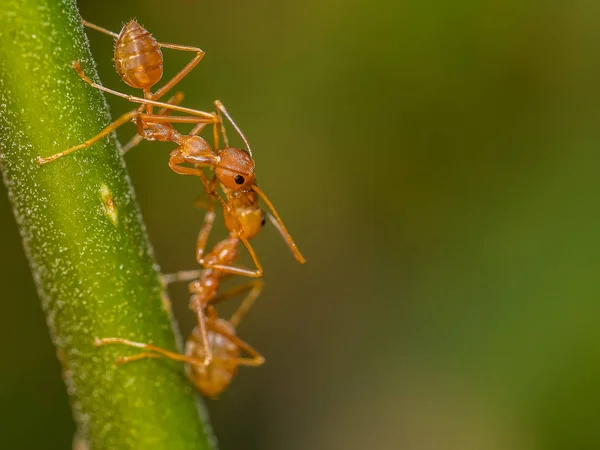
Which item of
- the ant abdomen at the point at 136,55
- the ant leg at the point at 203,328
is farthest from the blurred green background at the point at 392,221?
the ant abdomen at the point at 136,55

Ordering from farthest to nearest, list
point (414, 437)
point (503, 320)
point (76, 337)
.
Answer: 1. point (414, 437)
2. point (503, 320)
3. point (76, 337)

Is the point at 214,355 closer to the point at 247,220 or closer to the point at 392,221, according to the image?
the point at 247,220

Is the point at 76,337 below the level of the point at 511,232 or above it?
below

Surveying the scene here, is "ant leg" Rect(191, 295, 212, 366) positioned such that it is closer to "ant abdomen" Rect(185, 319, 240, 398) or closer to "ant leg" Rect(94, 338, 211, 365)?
"ant abdomen" Rect(185, 319, 240, 398)

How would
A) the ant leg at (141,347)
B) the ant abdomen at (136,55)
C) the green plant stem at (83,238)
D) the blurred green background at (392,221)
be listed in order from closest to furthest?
the green plant stem at (83,238)
the ant leg at (141,347)
the ant abdomen at (136,55)
the blurred green background at (392,221)

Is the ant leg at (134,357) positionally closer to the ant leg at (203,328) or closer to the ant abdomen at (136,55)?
the ant leg at (203,328)

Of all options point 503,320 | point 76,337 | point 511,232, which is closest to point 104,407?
point 76,337

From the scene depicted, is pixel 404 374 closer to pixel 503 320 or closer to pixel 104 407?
pixel 503 320
